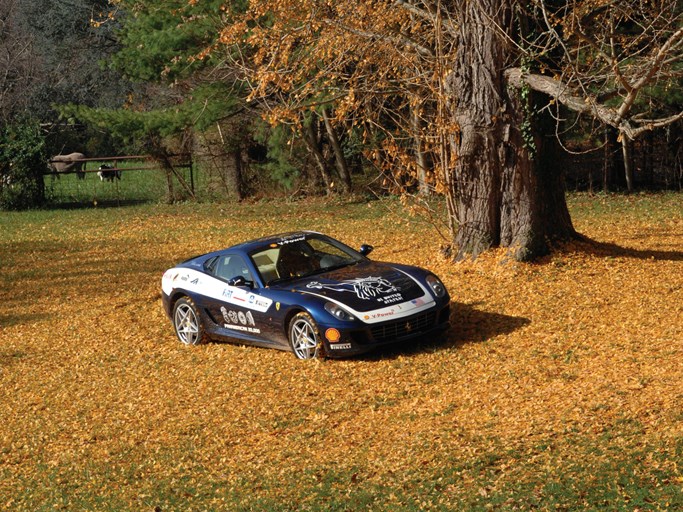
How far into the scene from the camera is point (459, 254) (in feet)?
51.7

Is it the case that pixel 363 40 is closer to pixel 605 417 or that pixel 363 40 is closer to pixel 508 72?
pixel 508 72

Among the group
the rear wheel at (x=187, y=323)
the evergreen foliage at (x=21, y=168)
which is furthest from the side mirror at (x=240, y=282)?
the evergreen foliage at (x=21, y=168)

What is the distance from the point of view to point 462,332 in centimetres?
1275

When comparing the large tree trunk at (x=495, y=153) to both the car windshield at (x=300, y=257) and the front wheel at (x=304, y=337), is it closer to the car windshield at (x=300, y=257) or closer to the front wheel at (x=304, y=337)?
the car windshield at (x=300, y=257)

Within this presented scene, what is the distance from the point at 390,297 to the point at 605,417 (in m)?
3.40

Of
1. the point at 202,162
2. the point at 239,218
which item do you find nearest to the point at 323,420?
the point at 239,218

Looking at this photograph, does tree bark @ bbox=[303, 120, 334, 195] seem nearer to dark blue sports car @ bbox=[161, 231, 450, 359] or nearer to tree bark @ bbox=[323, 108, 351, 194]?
tree bark @ bbox=[323, 108, 351, 194]

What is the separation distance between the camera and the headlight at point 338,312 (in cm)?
1149

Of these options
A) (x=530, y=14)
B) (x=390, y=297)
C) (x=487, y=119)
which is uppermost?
(x=530, y=14)

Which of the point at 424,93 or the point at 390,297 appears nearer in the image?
the point at 390,297

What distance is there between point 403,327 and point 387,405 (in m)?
1.63

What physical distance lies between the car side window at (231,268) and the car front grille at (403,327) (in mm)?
1985

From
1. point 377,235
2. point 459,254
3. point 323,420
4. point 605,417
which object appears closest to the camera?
point 605,417

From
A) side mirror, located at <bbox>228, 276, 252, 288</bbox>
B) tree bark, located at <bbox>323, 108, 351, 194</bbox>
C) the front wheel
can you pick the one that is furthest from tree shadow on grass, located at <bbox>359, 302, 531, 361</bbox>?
tree bark, located at <bbox>323, 108, 351, 194</bbox>
